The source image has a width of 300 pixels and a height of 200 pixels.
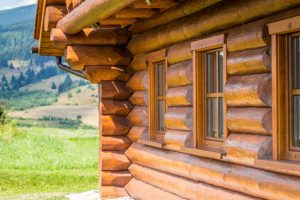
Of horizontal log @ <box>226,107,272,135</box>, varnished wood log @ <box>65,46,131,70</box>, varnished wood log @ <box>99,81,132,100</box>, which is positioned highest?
varnished wood log @ <box>65,46,131,70</box>

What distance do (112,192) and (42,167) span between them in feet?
28.3

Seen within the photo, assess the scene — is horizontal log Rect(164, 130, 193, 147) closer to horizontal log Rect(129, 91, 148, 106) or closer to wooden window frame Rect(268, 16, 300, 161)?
horizontal log Rect(129, 91, 148, 106)

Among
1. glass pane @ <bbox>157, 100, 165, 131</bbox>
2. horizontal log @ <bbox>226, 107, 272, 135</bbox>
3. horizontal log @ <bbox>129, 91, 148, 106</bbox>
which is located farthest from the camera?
horizontal log @ <bbox>129, 91, 148, 106</bbox>

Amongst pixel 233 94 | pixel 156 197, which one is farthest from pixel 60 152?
pixel 233 94

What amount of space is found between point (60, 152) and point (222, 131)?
15.8m

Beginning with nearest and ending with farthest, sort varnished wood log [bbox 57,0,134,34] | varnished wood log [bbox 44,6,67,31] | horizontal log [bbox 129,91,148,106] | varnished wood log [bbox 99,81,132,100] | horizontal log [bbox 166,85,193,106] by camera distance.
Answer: varnished wood log [bbox 57,0,134,34] → horizontal log [bbox 166,85,193,106] → horizontal log [bbox 129,91,148,106] → varnished wood log [bbox 44,6,67,31] → varnished wood log [bbox 99,81,132,100]

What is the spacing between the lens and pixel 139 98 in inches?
462

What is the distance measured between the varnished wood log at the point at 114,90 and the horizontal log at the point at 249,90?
181 inches

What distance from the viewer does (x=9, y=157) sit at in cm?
2220

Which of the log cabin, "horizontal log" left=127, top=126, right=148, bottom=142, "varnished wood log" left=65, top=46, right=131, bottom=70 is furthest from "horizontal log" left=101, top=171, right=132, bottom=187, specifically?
"varnished wood log" left=65, top=46, right=131, bottom=70

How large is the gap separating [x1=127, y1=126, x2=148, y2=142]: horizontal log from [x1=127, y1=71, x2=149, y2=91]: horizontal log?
0.67 meters

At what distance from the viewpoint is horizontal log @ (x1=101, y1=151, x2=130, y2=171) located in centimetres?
1223

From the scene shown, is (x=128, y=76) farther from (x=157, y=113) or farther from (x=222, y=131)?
(x=222, y=131)

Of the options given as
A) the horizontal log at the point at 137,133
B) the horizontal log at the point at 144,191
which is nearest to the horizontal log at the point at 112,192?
the horizontal log at the point at 144,191
